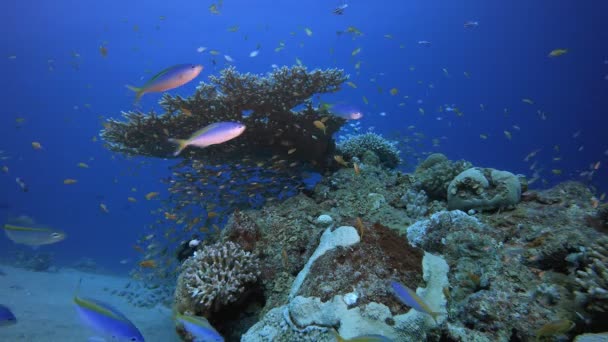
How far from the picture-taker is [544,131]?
86000 mm

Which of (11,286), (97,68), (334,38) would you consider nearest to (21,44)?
(97,68)

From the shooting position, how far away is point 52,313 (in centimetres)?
802

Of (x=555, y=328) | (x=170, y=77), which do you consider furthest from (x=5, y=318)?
(x=555, y=328)

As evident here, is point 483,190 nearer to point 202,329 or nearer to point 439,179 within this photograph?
point 439,179

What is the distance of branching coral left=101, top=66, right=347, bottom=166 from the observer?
7.14 metres

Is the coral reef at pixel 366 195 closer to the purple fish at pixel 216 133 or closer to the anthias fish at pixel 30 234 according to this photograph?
the purple fish at pixel 216 133

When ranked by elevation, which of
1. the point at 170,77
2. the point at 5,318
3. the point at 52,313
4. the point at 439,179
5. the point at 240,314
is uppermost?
the point at 170,77

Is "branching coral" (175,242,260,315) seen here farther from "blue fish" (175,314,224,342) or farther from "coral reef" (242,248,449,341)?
"blue fish" (175,314,224,342)

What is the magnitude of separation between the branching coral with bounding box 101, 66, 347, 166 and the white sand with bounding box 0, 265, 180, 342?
13.9 ft

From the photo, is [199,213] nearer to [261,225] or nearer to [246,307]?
[261,225]

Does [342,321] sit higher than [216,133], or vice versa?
[216,133]

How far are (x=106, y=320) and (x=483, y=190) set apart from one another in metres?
6.43

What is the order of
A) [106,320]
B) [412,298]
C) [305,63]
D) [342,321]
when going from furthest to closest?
[305,63], [342,321], [412,298], [106,320]

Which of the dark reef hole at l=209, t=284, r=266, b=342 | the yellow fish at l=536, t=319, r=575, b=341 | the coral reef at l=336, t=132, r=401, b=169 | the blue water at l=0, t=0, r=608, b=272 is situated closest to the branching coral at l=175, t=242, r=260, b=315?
the dark reef hole at l=209, t=284, r=266, b=342
